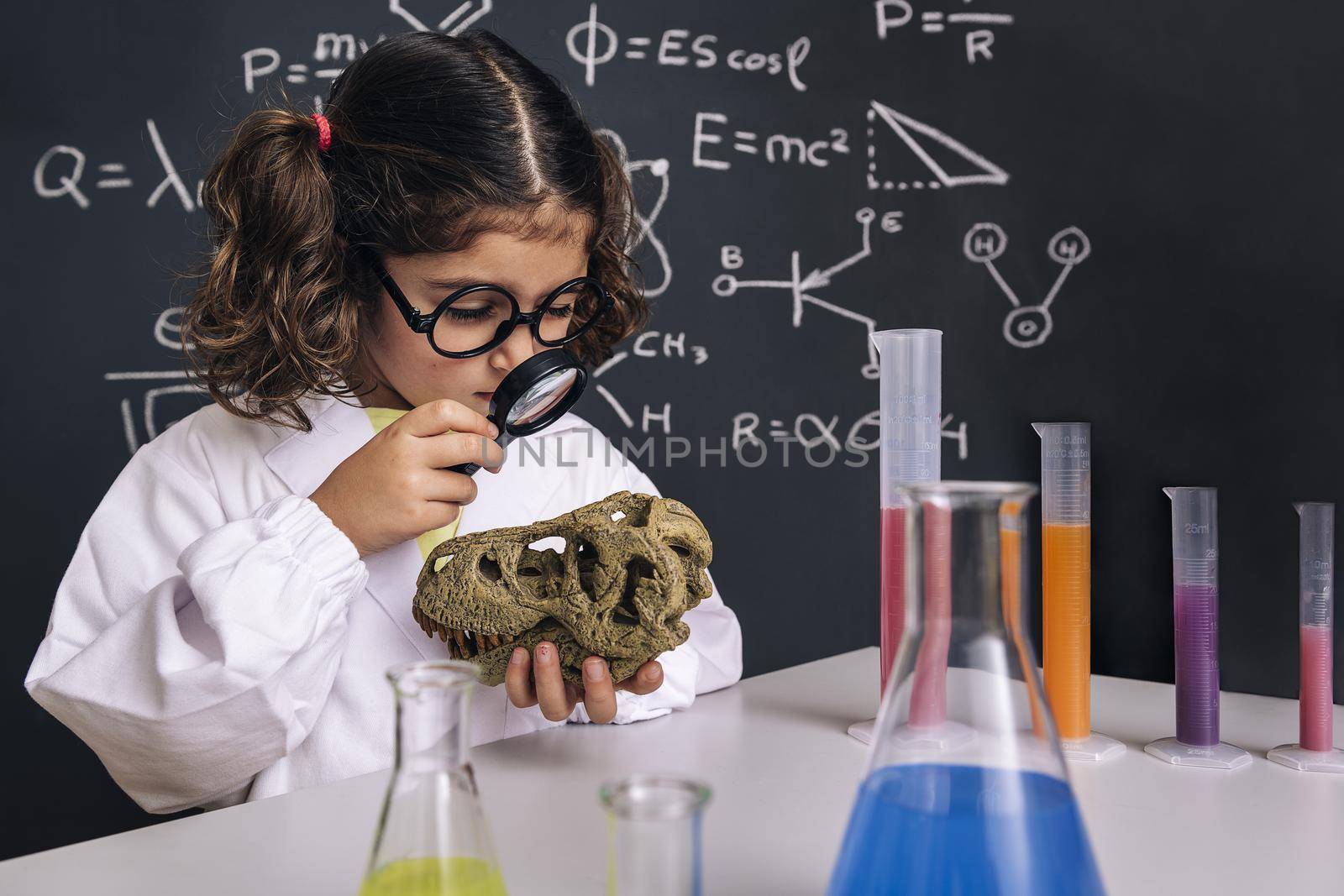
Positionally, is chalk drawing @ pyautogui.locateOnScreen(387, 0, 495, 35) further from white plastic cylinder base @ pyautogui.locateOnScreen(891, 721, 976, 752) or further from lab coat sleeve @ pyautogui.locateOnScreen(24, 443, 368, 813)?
white plastic cylinder base @ pyautogui.locateOnScreen(891, 721, 976, 752)

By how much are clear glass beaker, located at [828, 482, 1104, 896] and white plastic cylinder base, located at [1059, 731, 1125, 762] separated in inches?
19.3

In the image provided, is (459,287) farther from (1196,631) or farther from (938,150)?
(938,150)

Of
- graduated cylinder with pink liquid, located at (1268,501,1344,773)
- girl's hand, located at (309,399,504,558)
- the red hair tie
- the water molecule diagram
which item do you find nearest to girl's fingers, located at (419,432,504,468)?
girl's hand, located at (309,399,504,558)

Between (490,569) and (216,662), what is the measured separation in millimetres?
238

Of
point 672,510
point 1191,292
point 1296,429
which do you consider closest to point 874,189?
point 1191,292

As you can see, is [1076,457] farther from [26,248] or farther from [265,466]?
[26,248]

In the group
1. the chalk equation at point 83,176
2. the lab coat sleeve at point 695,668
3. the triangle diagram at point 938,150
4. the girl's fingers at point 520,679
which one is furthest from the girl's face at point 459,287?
the triangle diagram at point 938,150

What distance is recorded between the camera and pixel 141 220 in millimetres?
1632

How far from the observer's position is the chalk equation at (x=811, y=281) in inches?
69.2

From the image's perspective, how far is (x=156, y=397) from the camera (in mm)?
1655

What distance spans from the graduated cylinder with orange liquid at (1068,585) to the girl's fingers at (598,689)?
37 cm

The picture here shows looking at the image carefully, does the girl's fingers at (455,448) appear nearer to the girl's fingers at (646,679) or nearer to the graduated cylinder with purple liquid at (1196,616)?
the girl's fingers at (646,679)

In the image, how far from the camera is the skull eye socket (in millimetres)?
910

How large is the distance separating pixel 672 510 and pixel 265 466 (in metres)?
0.56
